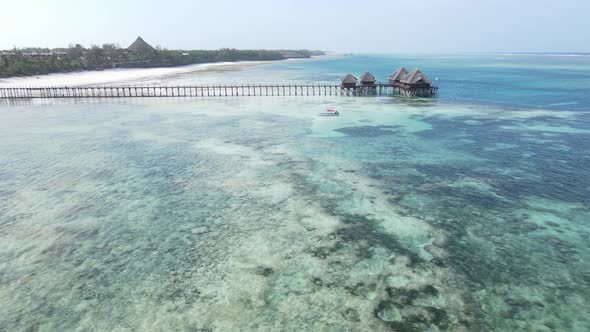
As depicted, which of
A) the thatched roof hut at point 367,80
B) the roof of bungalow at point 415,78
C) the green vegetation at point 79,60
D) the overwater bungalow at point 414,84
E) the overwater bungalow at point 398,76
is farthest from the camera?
the green vegetation at point 79,60

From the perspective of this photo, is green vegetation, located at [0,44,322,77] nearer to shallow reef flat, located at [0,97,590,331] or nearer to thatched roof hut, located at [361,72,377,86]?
shallow reef flat, located at [0,97,590,331]

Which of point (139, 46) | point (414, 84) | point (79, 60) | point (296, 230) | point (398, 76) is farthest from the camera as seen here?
point (139, 46)

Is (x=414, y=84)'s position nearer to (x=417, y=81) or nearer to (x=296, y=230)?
(x=417, y=81)

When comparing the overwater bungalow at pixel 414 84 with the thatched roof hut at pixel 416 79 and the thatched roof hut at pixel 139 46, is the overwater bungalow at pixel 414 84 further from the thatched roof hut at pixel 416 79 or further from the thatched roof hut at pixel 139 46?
the thatched roof hut at pixel 139 46

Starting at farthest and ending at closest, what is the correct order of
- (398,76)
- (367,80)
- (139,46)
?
1. (139,46)
2. (398,76)
3. (367,80)

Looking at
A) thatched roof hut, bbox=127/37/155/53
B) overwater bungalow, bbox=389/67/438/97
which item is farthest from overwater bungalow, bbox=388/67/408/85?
thatched roof hut, bbox=127/37/155/53

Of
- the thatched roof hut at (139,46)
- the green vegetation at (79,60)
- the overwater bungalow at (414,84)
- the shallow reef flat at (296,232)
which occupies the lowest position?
the shallow reef flat at (296,232)

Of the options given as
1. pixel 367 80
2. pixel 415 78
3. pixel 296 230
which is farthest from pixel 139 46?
pixel 296 230

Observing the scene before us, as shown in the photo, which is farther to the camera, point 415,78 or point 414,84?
point 414,84

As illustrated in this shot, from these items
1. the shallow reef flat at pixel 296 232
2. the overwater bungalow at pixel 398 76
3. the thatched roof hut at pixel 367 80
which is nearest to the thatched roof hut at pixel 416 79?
the overwater bungalow at pixel 398 76
